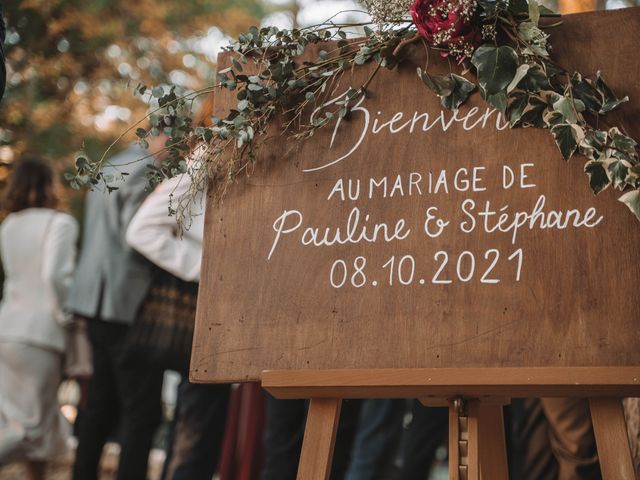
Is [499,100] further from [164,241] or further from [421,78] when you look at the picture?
[164,241]

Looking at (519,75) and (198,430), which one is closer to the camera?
(519,75)

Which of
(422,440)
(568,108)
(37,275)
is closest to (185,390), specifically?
(422,440)

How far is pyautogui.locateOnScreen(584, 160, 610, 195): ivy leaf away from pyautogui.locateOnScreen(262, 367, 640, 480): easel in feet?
1.20

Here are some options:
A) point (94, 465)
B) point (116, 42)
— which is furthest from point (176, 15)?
point (94, 465)

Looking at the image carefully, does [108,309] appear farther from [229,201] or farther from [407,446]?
[229,201]

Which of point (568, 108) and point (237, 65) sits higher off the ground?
point (237, 65)

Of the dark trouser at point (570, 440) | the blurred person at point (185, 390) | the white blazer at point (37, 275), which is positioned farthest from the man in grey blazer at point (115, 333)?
the dark trouser at point (570, 440)

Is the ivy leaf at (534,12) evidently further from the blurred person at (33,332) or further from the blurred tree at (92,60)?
the blurred tree at (92,60)

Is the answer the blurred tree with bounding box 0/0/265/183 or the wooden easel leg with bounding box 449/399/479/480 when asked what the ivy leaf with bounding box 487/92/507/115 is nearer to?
the wooden easel leg with bounding box 449/399/479/480

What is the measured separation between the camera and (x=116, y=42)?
891 centimetres

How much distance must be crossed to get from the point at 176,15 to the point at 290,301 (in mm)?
7840

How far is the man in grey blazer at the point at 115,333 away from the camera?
3.31m

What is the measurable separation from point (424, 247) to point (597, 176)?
392mm

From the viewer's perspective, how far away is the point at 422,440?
11.1 feet
